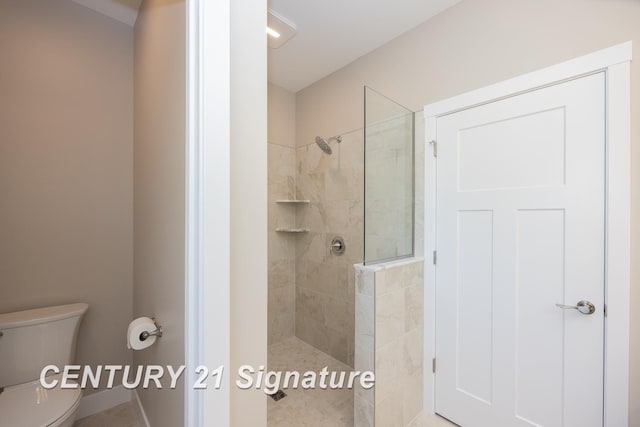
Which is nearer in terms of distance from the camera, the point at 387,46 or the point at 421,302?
the point at 421,302

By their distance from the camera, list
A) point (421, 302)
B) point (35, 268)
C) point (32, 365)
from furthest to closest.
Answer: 1. point (421, 302)
2. point (35, 268)
3. point (32, 365)

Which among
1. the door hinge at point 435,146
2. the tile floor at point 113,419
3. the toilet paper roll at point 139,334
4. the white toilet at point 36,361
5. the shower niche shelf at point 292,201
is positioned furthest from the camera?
the shower niche shelf at point 292,201

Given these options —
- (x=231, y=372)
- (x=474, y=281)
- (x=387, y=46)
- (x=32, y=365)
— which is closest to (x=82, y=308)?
(x=32, y=365)

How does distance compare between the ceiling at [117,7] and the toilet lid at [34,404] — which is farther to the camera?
the ceiling at [117,7]

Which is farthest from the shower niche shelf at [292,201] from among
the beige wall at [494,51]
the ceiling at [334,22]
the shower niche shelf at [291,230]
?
the ceiling at [334,22]

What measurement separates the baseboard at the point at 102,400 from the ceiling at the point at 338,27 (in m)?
2.82

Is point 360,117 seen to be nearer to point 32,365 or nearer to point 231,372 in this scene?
point 231,372

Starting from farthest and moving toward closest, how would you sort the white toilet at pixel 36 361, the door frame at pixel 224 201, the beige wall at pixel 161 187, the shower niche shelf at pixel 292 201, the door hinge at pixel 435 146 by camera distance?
the shower niche shelf at pixel 292 201 → the door hinge at pixel 435 146 → the white toilet at pixel 36 361 → the beige wall at pixel 161 187 → the door frame at pixel 224 201

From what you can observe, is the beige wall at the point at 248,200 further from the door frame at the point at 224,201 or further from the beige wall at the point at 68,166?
the beige wall at the point at 68,166

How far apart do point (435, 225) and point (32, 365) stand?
256cm

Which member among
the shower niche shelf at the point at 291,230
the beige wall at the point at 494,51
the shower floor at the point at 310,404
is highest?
the beige wall at the point at 494,51

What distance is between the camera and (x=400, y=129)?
1881 mm

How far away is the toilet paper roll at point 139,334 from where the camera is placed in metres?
1.12

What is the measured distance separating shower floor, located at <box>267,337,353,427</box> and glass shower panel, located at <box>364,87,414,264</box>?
1104 mm
